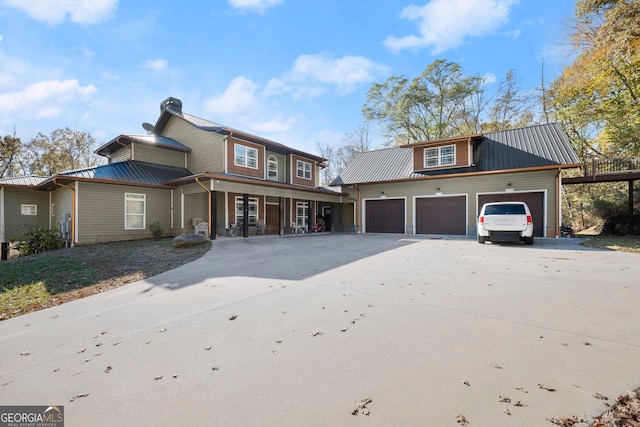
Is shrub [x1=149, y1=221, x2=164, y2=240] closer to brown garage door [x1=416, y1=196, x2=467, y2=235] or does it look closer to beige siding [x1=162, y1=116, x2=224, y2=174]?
beige siding [x1=162, y1=116, x2=224, y2=174]

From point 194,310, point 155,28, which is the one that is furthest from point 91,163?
point 194,310

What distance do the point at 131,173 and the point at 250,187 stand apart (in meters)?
5.90

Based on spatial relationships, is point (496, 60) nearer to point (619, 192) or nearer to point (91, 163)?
point (619, 192)

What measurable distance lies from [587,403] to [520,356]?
2.15 ft

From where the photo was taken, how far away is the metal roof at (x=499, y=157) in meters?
13.5

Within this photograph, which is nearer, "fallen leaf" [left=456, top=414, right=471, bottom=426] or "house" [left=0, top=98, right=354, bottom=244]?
"fallen leaf" [left=456, top=414, right=471, bottom=426]

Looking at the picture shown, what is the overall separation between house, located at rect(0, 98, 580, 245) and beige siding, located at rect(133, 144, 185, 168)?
50mm

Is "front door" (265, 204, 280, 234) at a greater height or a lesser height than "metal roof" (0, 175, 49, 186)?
lesser

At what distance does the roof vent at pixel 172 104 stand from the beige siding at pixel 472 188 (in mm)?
12195

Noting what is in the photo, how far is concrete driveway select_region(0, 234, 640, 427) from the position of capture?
78.0 inches

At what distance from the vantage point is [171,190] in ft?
48.8

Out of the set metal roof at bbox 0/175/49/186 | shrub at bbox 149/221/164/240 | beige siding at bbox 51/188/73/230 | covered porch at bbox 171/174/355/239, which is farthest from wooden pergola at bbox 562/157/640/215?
metal roof at bbox 0/175/49/186

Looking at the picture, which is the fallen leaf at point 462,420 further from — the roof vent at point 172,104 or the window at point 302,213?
the roof vent at point 172,104

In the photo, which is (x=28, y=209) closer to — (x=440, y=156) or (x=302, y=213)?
(x=302, y=213)
